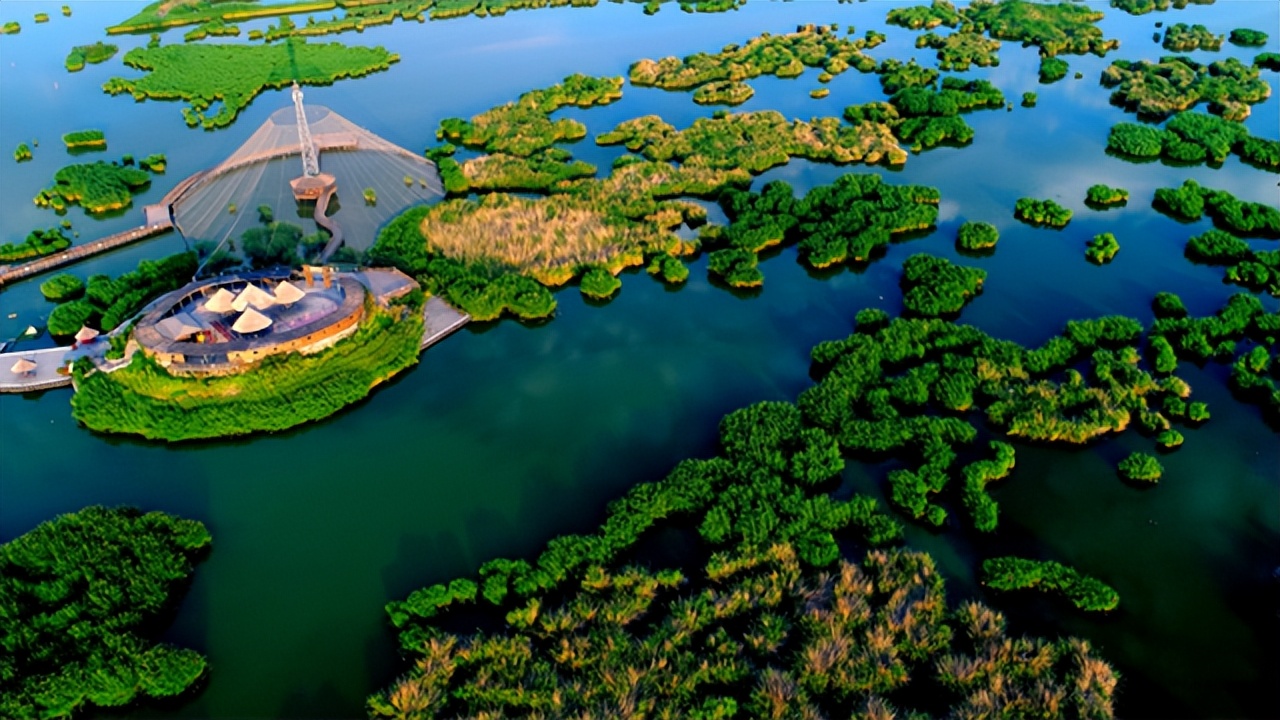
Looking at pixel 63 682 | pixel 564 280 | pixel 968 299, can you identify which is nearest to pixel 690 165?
pixel 564 280

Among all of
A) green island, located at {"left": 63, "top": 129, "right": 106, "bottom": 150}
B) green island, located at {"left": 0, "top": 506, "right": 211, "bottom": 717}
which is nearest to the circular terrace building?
green island, located at {"left": 0, "top": 506, "right": 211, "bottom": 717}

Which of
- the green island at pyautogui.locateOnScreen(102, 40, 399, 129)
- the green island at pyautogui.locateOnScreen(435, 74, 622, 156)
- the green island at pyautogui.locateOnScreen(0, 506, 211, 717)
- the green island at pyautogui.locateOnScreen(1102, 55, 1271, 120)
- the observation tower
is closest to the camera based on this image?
the green island at pyautogui.locateOnScreen(0, 506, 211, 717)

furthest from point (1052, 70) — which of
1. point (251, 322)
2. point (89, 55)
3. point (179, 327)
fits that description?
point (89, 55)

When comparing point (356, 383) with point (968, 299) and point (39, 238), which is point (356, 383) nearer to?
point (39, 238)

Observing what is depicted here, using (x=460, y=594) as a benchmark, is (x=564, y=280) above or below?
above

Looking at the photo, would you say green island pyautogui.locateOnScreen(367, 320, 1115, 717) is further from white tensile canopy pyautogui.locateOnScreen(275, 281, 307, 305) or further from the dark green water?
white tensile canopy pyautogui.locateOnScreen(275, 281, 307, 305)
